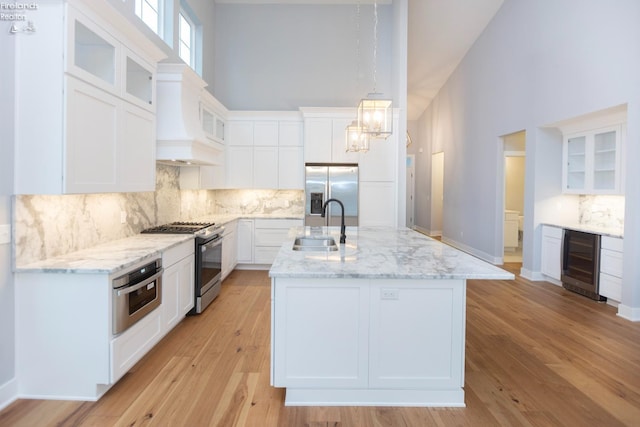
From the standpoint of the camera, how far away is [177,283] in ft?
11.3

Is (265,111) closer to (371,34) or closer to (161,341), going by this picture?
(371,34)

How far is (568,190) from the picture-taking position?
A: 5.46 metres

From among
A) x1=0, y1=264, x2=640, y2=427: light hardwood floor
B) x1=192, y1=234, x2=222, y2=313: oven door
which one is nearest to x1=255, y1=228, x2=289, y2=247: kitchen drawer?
x1=192, y1=234, x2=222, y2=313: oven door

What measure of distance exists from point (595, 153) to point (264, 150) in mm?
4764

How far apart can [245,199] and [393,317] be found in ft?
15.7

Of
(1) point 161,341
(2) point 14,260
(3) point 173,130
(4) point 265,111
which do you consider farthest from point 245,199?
(2) point 14,260

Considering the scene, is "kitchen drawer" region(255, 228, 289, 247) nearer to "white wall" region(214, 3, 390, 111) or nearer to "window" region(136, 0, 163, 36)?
"white wall" region(214, 3, 390, 111)

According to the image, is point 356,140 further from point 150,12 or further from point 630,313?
point 630,313

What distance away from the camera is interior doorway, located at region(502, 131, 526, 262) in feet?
21.6

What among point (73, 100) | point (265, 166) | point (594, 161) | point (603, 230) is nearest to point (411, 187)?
point (265, 166)

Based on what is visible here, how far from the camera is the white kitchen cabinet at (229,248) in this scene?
5206mm

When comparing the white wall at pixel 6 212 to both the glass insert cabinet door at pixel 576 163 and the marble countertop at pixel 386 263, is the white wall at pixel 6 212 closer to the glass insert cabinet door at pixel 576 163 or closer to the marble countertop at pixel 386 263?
the marble countertop at pixel 386 263

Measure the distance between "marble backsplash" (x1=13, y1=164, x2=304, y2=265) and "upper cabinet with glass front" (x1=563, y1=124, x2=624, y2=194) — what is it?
547 centimetres

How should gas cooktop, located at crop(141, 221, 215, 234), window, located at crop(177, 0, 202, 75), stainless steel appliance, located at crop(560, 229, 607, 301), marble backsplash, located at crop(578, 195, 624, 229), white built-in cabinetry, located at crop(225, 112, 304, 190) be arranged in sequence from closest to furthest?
gas cooktop, located at crop(141, 221, 215, 234), stainless steel appliance, located at crop(560, 229, 607, 301), marble backsplash, located at crop(578, 195, 624, 229), window, located at crop(177, 0, 202, 75), white built-in cabinetry, located at crop(225, 112, 304, 190)
